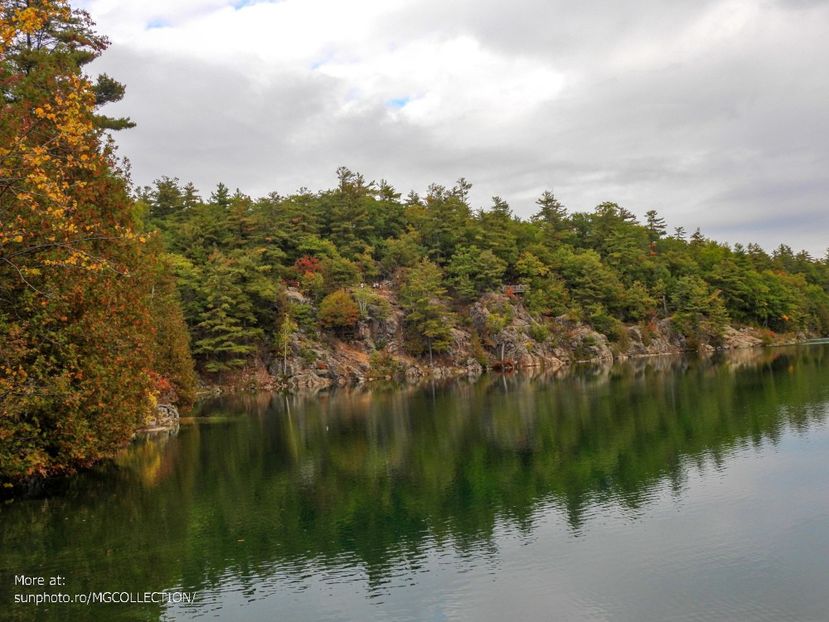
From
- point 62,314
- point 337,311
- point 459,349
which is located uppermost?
point 337,311

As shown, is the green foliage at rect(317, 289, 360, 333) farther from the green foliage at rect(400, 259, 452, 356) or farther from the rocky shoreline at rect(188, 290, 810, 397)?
the green foliage at rect(400, 259, 452, 356)

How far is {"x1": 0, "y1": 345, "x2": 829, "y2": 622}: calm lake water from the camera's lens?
1249cm

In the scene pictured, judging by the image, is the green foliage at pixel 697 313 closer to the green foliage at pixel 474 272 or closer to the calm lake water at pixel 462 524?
the green foliage at pixel 474 272

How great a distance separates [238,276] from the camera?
2721 inches

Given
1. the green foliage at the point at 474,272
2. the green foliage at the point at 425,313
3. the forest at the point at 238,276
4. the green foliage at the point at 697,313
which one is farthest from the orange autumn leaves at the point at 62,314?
the green foliage at the point at 697,313

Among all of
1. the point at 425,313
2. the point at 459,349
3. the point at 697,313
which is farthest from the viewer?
the point at 697,313

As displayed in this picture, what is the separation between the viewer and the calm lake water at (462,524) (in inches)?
492

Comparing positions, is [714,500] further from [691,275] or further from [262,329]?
[691,275]

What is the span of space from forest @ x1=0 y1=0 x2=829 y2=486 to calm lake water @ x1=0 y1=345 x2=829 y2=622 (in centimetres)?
406

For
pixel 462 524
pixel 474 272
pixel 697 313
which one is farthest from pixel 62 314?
pixel 697 313

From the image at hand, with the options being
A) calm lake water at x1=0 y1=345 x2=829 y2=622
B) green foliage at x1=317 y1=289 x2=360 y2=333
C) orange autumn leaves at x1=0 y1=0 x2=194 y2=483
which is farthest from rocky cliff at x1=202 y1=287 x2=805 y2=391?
orange autumn leaves at x1=0 y1=0 x2=194 y2=483

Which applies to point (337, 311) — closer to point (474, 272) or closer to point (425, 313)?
point (425, 313)

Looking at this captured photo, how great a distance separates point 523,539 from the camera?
15.7m

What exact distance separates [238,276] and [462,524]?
56453 mm
